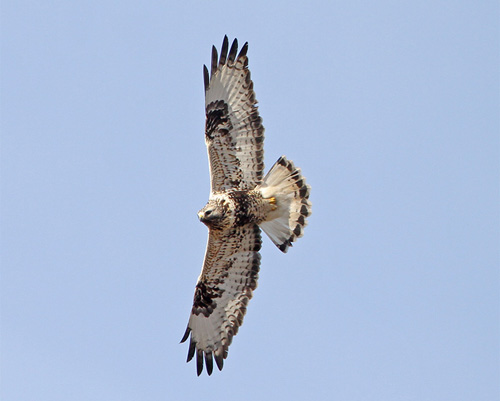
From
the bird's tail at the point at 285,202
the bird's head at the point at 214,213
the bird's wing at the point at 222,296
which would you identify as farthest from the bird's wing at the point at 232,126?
the bird's wing at the point at 222,296

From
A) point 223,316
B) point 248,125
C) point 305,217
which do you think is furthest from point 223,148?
point 223,316

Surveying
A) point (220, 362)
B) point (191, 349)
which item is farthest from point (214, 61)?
point (220, 362)

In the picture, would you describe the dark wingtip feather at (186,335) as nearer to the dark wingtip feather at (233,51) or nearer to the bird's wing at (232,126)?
the bird's wing at (232,126)

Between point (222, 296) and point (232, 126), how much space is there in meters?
2.33

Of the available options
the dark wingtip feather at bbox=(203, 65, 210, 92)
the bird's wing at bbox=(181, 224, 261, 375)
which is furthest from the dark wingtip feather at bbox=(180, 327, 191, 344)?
the dark wingtip feather at bbox=(203, 65, 210, 92)

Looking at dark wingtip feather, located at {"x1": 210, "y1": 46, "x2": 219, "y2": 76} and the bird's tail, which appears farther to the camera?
dark wingtip feather, located at {"x1": 210, "y1": 46, "x2": 219, "y2": 76}

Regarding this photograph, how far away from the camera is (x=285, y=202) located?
1170 cm

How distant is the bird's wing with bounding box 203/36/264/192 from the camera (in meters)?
11.6

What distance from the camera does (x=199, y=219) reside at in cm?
1123

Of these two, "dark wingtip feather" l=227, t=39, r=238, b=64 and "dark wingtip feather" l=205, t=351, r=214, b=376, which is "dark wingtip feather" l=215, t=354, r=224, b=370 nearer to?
"dark wingtip feather" l=205, t=351, r=214, b=376

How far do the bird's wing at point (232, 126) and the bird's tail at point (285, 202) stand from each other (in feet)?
0.70

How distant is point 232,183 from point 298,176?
0.89 m

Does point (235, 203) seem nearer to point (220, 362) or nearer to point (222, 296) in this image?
point (222, 296)

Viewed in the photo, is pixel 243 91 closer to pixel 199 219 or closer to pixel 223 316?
pixel 199 219
